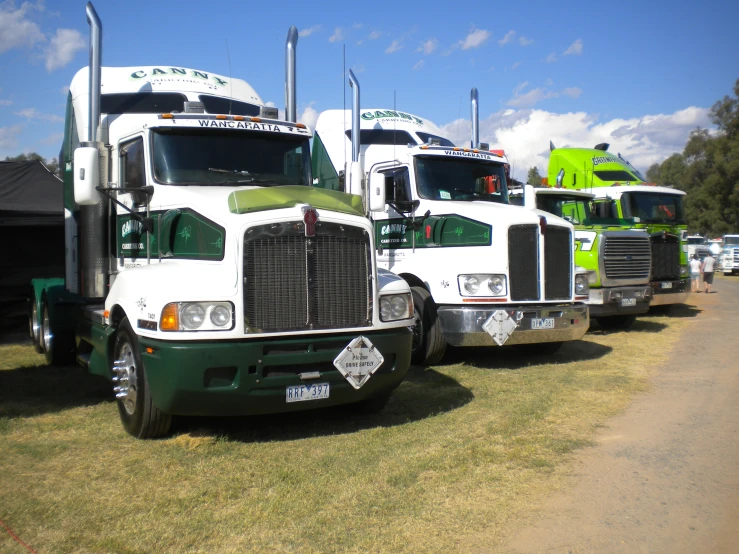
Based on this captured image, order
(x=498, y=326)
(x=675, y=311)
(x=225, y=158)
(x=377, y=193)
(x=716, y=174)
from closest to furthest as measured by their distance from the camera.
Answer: (x=225, y=158) → (x=377, y=193) → (x=498, y=326) → (x=675, y=311) → (x=716, y=174)

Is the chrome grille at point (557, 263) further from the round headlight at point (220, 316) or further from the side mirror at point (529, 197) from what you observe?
the round headlight at point (220, 316)

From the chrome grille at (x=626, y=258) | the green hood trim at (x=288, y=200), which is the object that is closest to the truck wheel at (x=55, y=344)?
the green hood trim at (x=288, y=200)

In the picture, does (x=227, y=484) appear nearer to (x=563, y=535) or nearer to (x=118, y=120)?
(x=563, y=535)

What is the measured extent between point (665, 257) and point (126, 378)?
11.8 meters

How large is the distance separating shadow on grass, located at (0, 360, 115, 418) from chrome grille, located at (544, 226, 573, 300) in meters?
5.47

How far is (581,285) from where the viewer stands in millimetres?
9484

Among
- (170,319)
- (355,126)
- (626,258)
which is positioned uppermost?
(355,126)

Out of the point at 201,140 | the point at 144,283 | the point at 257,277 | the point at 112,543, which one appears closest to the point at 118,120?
the point at 201,140

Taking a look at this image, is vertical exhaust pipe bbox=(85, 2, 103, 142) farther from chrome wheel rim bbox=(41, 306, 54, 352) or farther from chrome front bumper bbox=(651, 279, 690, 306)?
chrome front bumper bbox=(651, 279, 690, 306)

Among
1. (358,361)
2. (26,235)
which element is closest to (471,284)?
(358,361)

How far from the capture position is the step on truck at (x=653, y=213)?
14141mm

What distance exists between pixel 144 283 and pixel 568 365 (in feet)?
19.4

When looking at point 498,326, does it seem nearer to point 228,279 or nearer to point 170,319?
point 228,279

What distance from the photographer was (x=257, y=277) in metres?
5.45
